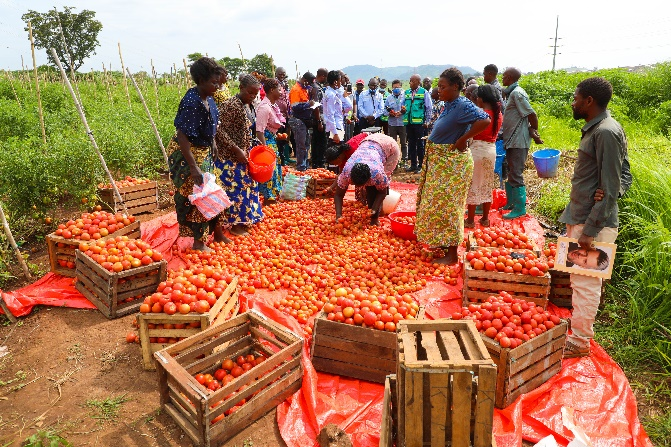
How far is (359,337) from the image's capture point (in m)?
3.37

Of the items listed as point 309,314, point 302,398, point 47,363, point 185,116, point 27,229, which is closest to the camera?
point 302,398

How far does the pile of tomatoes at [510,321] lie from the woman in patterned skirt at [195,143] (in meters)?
3.47

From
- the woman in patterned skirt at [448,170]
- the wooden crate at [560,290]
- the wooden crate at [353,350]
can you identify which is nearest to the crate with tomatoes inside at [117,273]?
the wooden crate at [353,350]

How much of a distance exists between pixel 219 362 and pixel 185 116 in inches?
112

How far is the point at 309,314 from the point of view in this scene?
14.3 feet

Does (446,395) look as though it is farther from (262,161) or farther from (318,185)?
(318,185)

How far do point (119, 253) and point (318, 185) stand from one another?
407 centimetres

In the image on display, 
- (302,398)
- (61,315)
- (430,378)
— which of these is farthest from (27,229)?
(430,378)

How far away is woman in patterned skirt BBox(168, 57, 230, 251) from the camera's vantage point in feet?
16.1

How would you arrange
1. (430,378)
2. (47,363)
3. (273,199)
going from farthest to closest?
(273,199) < (47,363) < (430,378)

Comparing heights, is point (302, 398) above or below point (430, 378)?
below

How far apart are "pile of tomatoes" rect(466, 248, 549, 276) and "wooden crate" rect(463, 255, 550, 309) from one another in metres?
0.05

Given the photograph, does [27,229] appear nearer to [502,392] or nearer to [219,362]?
[219,362]

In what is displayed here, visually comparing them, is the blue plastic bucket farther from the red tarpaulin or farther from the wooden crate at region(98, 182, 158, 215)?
the wooden crate at region(98, 182, 158, 215)
